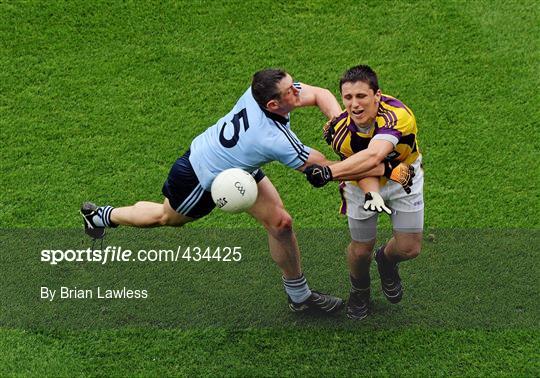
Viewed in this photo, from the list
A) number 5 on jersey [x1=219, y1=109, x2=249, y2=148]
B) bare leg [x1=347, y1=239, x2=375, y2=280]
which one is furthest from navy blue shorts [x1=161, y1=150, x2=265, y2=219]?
bare leg [x1=347, y1=239, x2=375, y2=280]

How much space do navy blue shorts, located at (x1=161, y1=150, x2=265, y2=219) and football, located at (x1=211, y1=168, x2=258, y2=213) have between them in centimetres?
45

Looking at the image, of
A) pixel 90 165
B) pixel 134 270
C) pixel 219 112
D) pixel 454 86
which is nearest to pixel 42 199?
pixel 90 165

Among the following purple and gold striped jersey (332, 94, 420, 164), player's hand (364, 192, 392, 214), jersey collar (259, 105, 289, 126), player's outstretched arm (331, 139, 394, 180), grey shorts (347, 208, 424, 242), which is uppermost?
jersey collar (259, 105, 289, 126)

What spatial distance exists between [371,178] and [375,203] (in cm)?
25

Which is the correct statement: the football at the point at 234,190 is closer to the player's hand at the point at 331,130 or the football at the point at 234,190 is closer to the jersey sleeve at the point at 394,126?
the player's hand at the point at 331,130

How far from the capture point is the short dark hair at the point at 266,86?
28.0 ft

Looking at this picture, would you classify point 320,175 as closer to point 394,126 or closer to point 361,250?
point 394,126

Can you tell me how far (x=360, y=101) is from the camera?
848 centimetres

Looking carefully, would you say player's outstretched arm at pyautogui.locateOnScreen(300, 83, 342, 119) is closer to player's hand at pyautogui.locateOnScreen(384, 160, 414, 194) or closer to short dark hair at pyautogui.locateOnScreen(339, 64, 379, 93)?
short dark hair at pyautogui.locateOnScreen(339, 64, 379, 93)

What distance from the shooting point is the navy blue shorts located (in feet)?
29.7

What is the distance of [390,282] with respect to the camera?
30.9 ft

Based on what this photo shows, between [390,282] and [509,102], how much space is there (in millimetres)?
3116

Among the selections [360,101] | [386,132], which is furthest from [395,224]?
[360,101]

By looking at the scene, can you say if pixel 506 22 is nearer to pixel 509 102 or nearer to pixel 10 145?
pixel 509 102
